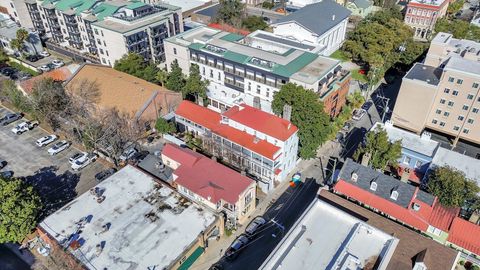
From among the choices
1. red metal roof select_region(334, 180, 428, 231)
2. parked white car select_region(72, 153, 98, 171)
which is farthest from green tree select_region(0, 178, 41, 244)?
red metal roof select_region(334, 180, 428, 231)

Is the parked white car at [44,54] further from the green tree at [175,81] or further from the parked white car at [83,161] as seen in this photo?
the parked white car at [83,161]

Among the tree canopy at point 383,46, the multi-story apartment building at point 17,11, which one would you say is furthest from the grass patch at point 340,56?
the multi-story apartment building at point 17,11

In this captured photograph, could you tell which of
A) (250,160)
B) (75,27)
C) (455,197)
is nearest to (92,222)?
(250,160)

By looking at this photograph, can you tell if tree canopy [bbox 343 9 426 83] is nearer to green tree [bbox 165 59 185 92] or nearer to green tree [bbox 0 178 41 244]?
green tree [bbox 165 59 185 92]

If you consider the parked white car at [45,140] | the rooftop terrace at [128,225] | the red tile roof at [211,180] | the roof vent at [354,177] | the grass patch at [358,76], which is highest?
the red tile roof at [211,180]

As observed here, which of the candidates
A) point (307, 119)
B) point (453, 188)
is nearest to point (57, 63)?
point (307, 119)
